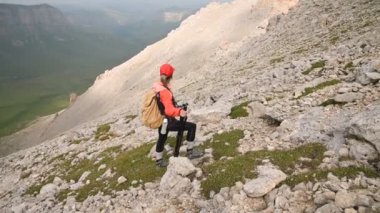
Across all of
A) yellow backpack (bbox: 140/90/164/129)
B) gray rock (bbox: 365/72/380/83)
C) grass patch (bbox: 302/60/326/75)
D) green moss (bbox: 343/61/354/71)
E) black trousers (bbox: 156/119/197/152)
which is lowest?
grass patch (bbox: 302/60/326/75)

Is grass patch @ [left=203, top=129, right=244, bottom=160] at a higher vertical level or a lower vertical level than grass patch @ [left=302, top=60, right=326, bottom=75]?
lower

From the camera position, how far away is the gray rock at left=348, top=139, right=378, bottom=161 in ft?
45.6

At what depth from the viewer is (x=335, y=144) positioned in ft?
51.8

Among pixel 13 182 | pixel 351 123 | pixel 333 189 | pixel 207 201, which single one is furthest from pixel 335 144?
pixel 13 182

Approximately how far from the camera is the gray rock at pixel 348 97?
18.4 m

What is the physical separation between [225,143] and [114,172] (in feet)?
19.2

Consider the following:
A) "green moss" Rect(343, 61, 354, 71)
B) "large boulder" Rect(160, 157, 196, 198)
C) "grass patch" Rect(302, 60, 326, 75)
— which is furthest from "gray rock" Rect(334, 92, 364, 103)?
"grass patch" Rect(302, 60, 326, 75)

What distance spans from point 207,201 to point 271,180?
2.39m

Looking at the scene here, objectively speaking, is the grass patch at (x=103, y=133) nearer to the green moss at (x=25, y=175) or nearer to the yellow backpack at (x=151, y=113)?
the green moss at (x=25, y=175)

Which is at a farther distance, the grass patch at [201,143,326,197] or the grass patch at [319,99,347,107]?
the grass patch at [319,99,347,107]

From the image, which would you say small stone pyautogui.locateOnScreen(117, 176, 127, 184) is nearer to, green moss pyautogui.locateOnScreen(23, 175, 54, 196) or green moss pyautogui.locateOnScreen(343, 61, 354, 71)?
green moss pyautogui.locateOnScreen(23, 175, 54, 196)

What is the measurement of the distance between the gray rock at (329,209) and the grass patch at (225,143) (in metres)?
6.81

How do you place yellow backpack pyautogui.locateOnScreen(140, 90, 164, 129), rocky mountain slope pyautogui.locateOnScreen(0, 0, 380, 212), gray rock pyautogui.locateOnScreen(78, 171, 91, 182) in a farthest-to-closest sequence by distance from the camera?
gray rock pyautogui.locateOnScreen(78, 171, 91, 182), yellow backpack pyautogui.locateOnScreen(140, 90, 164, 129), rocky mountain slope pyautogui.locateOnScreen(0, 0, 380, 212)

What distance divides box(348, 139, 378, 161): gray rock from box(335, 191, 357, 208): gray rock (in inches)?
115
